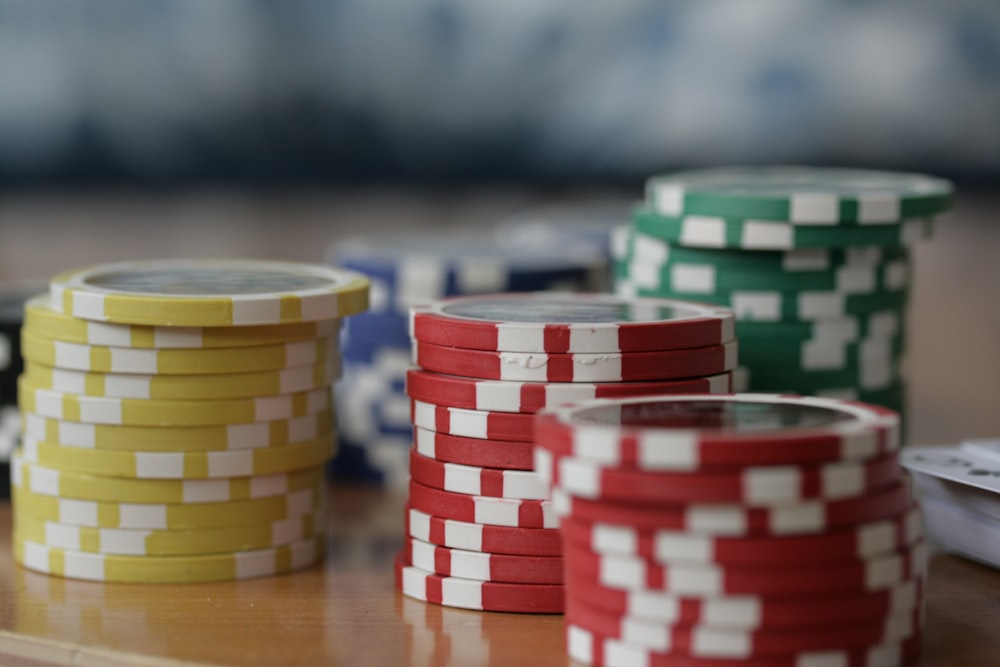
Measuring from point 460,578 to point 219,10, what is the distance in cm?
441

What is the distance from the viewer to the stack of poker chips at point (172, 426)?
2.12m

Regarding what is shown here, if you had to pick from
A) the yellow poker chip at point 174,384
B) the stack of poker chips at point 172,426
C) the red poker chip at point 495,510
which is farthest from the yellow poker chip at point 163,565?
the red poker chip at point 495,510

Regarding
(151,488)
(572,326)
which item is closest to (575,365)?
(572,326)

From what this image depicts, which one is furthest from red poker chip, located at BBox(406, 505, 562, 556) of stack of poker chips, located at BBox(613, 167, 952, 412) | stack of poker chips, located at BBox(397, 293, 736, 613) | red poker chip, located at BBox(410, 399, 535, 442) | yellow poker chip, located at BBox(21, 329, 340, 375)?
stack of poker chips, located at BBox(613, 167, 952, 412)

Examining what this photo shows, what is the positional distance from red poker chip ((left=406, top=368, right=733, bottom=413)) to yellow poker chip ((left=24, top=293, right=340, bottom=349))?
0.84ft

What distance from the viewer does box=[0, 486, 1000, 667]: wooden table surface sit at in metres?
1.85

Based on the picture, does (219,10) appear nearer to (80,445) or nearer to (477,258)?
(477,258)

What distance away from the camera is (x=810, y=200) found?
7.61ft

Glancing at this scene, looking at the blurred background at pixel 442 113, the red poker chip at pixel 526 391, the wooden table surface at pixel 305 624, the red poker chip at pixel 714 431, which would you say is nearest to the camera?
the red poker chip at pixel 714 431

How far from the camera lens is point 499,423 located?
196cm

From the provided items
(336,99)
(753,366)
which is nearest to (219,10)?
(336,99)

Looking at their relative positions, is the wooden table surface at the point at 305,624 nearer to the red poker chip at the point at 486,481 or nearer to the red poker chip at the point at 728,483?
the red poker chip at the point at 486,481

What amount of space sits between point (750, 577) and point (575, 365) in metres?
0.44

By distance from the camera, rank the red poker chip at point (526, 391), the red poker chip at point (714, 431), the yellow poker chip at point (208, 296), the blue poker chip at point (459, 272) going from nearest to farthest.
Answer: the red poker chip at point (714, 431) < the red poker chip at point (526, 391) < the yellow poker chip at point (208, 296) < the blue poker chip at point (459, 272)
